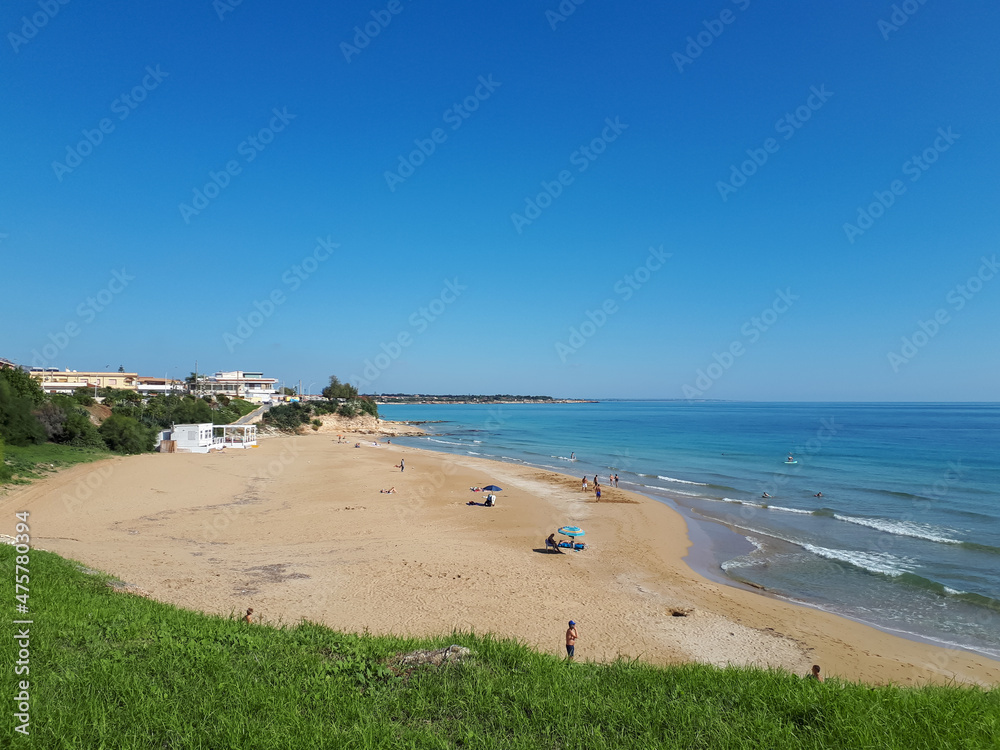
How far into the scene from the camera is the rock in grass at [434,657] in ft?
21.4

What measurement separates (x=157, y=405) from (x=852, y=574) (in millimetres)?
68245

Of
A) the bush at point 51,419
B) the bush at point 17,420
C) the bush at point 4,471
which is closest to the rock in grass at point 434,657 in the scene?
the bush at point 4,471

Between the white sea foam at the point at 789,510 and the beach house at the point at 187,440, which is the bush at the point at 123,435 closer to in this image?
the beach house at the point at 187,440

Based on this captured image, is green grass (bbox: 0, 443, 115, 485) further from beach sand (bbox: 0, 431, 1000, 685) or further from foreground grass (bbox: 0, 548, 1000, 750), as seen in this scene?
foreground grass (bbox: 0, 548, 1000, 750)

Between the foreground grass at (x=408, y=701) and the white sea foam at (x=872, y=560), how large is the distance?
14604mm

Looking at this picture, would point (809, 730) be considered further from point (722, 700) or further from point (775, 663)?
point (775, 663)

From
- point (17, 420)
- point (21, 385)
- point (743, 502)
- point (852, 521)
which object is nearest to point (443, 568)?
point (852, 521)

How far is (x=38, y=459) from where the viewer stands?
31.2 metres

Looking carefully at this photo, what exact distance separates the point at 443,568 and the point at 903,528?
21.9 meters

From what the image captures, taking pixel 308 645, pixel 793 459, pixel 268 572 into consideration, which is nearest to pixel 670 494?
pixel 793 459

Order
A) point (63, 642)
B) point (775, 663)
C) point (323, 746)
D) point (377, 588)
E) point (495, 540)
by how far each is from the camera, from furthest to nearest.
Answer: point (495, 540) < point (377, 588) < point (775, 663) < point (63, 642) < point (323, 746)

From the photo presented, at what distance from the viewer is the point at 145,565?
1588cm

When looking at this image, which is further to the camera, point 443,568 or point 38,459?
point 38,459

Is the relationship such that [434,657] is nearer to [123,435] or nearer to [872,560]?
[872,560]
